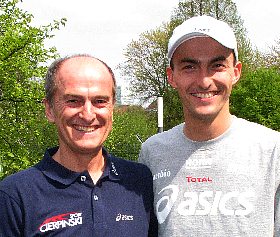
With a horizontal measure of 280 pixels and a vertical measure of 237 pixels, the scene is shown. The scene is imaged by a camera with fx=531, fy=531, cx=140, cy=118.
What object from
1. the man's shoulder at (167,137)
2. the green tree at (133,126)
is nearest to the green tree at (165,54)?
the green tree at (133,126)

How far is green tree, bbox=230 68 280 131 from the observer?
34.8 m

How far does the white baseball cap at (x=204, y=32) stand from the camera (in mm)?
3250

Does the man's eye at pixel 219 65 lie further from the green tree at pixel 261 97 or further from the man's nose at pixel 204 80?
the green tree at pixel 261 97

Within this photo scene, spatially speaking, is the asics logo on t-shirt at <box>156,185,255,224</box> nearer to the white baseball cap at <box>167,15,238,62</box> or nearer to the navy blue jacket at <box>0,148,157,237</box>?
the navy blue jacket at <box>0,148,157,237</box>

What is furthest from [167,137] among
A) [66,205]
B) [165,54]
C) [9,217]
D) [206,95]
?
[165,54]

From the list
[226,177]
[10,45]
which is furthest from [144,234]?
[10,45]

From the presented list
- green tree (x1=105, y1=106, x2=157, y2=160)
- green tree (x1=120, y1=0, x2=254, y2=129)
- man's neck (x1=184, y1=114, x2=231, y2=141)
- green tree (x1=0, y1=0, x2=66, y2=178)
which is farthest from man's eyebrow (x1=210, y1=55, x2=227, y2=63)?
green tree (x1=120, y1=0, x2=254, y2=129)

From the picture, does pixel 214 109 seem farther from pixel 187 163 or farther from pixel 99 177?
pixel 99 177

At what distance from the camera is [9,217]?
2.87 m

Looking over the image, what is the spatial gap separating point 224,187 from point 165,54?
3295 cm

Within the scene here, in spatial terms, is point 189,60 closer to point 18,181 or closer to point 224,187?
point 224,187

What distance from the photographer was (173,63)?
3.45 metres

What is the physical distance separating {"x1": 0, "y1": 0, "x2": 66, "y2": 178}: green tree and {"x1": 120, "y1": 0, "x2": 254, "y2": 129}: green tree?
1866cm

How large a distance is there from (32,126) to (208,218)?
14365 millimetres
